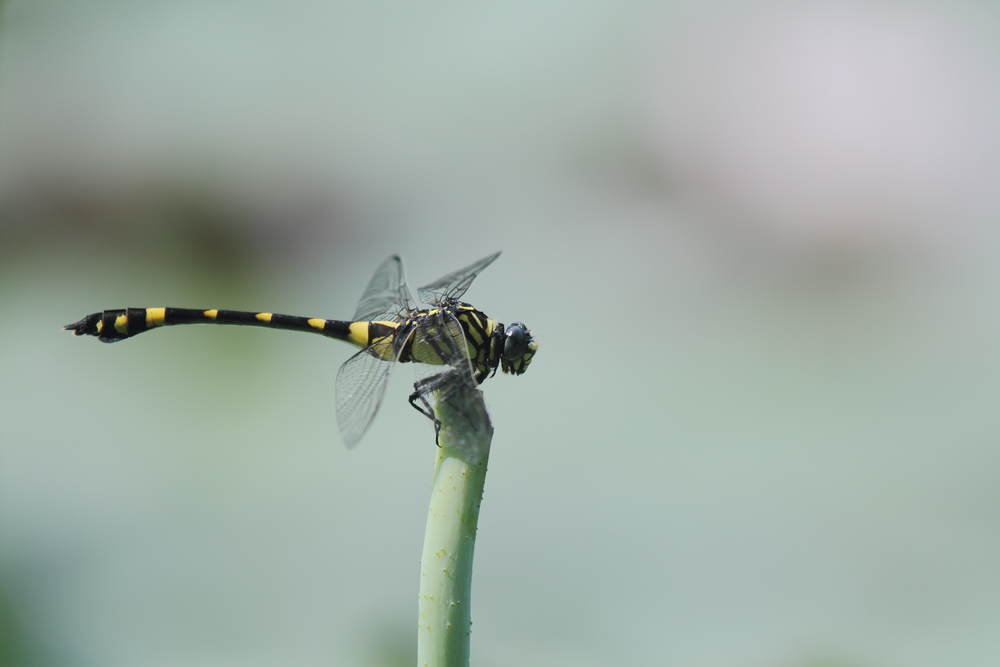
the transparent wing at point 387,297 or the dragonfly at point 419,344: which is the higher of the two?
the transparent wing at point 387,297

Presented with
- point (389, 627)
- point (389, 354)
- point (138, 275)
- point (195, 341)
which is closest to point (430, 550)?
point (389, 354)

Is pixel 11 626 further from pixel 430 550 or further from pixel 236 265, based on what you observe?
pixel 430 550

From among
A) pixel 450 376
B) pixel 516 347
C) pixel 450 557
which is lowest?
pixel 450 557

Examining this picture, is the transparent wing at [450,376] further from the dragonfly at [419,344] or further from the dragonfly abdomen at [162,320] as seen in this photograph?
the dragonfly abdomen at [162,320]

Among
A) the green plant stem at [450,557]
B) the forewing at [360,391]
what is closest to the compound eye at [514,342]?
the forewing at [360,391]

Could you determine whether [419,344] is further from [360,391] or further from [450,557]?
[450,557]

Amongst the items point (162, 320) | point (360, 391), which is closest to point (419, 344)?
point (360, 391)

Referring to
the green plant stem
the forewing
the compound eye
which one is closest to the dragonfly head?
the compound eye
